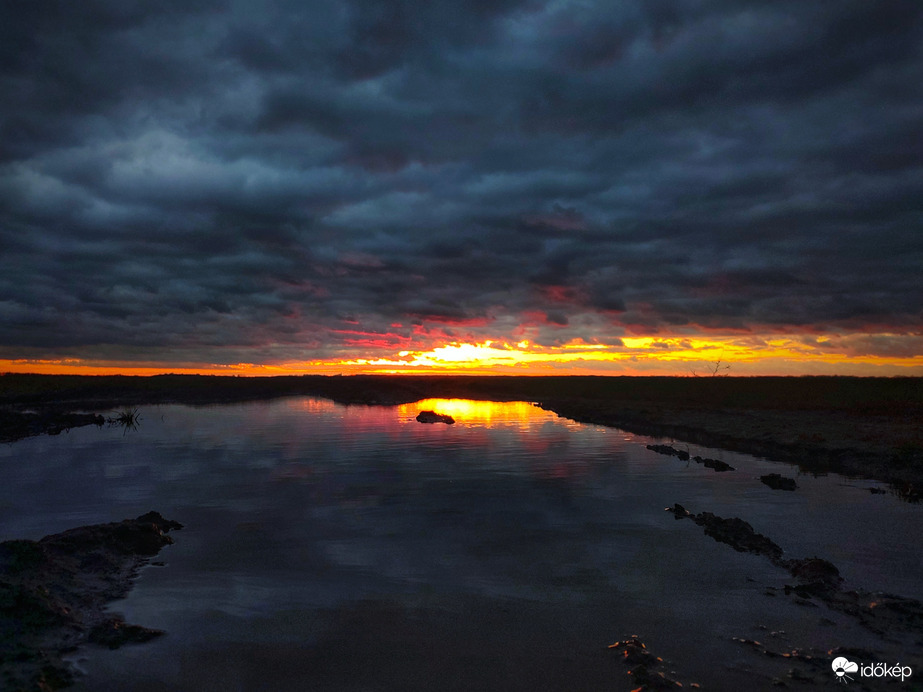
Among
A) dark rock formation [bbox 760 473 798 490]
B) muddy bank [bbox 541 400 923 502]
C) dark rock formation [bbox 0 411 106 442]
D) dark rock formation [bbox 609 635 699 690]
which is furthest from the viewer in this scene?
dark rock formation [bbox 0 411 106 442]

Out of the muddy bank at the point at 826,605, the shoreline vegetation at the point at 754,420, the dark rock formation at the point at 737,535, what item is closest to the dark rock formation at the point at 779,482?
the shoreline vegetation at the point at 754,420

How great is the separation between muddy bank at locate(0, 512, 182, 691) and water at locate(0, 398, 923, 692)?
0.44 meters

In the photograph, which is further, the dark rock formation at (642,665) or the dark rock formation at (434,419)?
the dark rock formation at (434,419)

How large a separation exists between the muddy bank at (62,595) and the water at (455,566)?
44cm

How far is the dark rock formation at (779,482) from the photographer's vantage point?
21.5 meters

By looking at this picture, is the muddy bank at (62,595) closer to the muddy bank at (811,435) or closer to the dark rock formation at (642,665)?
the dark rock formation at (642,665)

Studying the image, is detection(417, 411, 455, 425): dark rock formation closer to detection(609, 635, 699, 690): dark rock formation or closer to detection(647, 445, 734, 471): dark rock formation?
detection(647, 445, 734, 471): dark rock formation

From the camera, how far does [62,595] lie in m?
10.5

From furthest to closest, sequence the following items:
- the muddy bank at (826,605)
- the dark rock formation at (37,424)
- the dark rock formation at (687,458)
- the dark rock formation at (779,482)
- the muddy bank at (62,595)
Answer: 1. the dark rock formation at (37,424)
2. the dark rock formation at (687,458)
3. the dark rock formation at (779,482)
4. the muddy bank at (826,605)
5. the muddy bank at (62,595)

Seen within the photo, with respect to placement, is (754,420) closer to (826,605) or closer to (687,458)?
(687,458)

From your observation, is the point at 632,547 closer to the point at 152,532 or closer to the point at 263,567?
the point at 263,567

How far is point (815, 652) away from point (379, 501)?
537 inches

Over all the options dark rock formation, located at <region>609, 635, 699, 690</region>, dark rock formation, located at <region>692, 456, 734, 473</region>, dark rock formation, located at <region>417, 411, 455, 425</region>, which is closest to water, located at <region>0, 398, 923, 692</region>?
dark rock formation, located at <region>609, 635, 699, 690</region>

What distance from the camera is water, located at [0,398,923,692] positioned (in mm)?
8609
